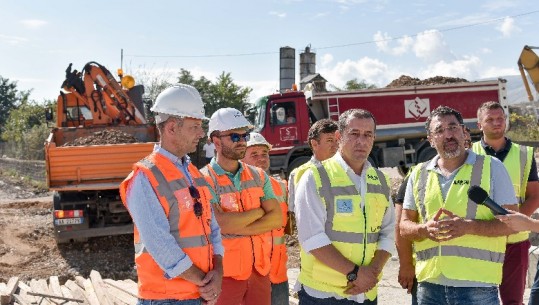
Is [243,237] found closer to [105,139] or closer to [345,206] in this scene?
[345,206]

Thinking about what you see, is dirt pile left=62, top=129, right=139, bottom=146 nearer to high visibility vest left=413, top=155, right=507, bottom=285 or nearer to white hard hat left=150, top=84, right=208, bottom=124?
white hard hat left=150, top=84, right=208, bottom=124

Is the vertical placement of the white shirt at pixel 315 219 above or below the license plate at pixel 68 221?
above

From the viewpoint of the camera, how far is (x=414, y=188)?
3.30 metres

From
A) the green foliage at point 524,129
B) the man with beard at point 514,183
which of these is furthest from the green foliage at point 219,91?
the man with beard at point 514,183

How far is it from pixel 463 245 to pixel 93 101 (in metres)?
9.07

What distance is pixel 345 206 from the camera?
299 cm

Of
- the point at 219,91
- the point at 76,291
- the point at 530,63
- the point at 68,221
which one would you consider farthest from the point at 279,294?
the point at 219,91

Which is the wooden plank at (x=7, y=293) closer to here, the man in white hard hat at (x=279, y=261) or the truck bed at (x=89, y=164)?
the truck bed at (x=89, y=164)

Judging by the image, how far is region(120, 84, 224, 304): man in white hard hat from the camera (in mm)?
2490

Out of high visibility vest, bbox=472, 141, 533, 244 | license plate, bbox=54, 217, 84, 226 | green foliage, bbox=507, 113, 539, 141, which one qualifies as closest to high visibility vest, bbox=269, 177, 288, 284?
high visibility vest, bbox=472, 141, 533, 244

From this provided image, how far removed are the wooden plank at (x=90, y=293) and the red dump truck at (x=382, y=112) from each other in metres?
8.78

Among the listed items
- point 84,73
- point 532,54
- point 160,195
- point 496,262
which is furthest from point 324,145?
point 532,54

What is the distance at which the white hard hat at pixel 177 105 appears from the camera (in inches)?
106

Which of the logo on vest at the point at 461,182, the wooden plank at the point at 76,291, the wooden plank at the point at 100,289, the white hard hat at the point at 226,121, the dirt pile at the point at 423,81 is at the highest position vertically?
the dirt pile at the point at 423,81
